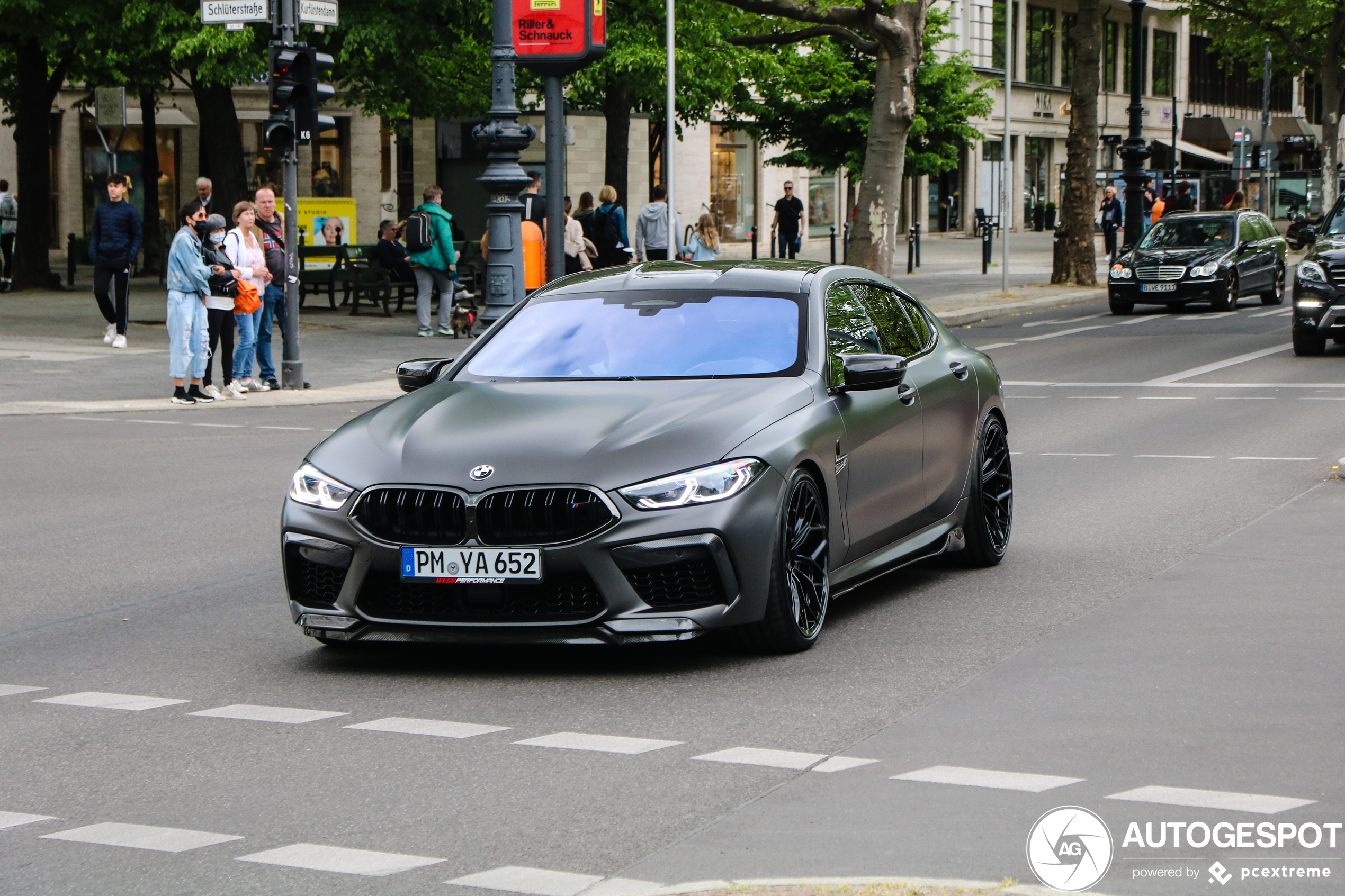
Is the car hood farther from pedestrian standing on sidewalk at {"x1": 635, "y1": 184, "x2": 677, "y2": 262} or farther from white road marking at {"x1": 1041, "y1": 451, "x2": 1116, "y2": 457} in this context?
pedestrian standing on sidewalk at {"x1": 635, "y1": 184, "x2": 677, "y2": 262}

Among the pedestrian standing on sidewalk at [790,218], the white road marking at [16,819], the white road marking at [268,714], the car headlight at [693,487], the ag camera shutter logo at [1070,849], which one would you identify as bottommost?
the white road marking at [268,714]

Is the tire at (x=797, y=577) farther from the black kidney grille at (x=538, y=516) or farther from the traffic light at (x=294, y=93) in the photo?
the traffic light at (x=294, y=93)

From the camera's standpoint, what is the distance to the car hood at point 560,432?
666 cm

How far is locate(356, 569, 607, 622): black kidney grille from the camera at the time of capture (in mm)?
6668

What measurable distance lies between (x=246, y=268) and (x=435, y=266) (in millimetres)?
6241

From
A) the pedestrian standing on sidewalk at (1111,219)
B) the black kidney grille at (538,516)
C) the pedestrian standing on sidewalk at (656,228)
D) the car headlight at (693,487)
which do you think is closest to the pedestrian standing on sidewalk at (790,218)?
the pedestrian standing on sidewalk at (1111,219)

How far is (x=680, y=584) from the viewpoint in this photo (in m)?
6.70

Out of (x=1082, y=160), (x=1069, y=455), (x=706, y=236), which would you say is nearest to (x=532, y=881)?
(x=1069, y=455)

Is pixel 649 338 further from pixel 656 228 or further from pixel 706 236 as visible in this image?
pixel 656 228

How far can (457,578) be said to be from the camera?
6641mm

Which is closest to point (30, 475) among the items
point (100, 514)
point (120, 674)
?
point (100, 514)

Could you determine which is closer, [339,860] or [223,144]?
[339,860]

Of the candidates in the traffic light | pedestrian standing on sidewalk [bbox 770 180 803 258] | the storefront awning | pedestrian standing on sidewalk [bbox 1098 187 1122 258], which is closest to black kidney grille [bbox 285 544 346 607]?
the traffic light

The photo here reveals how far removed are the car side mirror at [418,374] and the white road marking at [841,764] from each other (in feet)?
10.3
